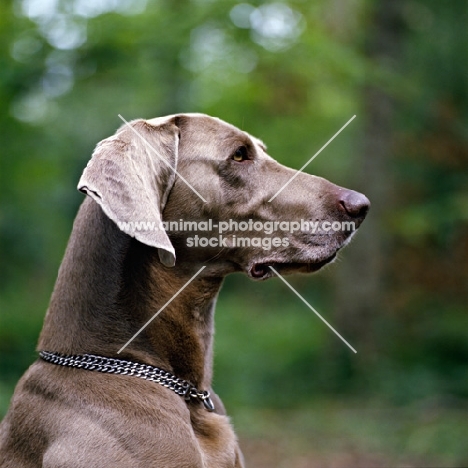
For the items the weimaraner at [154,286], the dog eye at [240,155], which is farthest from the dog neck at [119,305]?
the dog eye at [240,155]

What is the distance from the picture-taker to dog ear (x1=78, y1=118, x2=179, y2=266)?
3.00 metres

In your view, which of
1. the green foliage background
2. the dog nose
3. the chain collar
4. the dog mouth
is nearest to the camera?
the chain collar

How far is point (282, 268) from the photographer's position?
3734 mm

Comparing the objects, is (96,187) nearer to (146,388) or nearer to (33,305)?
(146,388)

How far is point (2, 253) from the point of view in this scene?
13.0m

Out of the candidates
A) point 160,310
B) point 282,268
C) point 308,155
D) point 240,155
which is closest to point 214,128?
point 240,155

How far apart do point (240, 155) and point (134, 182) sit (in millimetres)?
827

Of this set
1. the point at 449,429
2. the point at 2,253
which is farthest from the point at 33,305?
the point at 449,429

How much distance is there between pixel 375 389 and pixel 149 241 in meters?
7.45

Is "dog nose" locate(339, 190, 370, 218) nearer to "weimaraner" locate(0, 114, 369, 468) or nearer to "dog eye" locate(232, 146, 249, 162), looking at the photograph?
"weimaraner" locate(0, 114, 369, 468)

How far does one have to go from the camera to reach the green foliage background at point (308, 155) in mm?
8133

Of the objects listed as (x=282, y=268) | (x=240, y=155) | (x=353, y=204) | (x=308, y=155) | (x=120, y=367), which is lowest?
(x=308, y=155)

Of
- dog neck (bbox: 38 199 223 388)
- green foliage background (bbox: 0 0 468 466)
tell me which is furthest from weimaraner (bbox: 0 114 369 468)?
green foliage background (bbox: 0 0 468 466)

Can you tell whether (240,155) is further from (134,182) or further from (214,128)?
(134,182)
